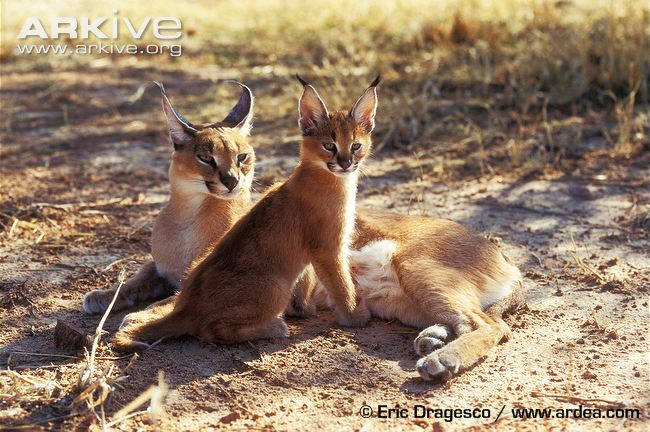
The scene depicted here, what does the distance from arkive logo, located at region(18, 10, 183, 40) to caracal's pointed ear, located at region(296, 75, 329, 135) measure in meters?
7.76

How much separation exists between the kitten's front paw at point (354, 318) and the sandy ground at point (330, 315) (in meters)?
0.07

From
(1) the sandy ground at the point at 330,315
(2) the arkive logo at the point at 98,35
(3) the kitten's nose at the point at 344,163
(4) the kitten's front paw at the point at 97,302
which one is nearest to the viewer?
(1) the sandy ground at the point at 330,315

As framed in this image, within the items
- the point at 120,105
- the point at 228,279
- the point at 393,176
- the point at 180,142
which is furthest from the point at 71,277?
the point at 120,105

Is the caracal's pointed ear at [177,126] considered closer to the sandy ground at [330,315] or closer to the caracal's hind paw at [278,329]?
the sandy ground at [330,315]

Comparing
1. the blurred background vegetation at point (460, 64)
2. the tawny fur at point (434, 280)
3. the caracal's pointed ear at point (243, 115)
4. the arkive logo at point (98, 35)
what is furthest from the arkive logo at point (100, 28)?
the tawny fur at point (434, 280)

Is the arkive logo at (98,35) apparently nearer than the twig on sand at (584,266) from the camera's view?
No

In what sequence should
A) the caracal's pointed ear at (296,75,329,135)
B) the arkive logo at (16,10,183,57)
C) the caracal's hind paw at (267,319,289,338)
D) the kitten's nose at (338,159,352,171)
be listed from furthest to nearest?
1. the arkive logo at (16,10,183,57)
2. the caracal's pointed ear at (296,75,329,135)
3. the kitten's nose at (338,159,352,171)
4. the caracal's hind paw at (267,319,289,338)

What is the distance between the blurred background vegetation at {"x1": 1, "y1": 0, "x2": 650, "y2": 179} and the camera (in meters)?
8.16

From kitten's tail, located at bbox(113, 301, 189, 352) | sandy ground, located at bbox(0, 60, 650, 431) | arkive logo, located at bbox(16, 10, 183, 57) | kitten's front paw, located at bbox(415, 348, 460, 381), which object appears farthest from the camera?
arkive logo, located at bbox(16, 10, 183, 57)

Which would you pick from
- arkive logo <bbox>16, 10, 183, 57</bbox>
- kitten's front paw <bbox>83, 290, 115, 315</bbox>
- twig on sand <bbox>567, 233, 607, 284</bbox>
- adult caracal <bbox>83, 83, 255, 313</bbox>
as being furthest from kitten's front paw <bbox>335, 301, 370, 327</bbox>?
arkive logo <bbox>16, 10, 183, 57</bbox>

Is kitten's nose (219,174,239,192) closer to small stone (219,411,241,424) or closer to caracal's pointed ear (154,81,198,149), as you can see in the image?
caracal's pointed ear (154,81,198,149)

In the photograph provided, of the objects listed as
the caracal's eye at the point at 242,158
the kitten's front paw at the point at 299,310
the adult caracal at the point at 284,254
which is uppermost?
the caracal's eye at the point at 242,158

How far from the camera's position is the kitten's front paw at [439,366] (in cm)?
412

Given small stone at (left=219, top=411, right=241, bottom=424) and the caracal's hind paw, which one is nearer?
small stone at (left=219, top=411, right=241, bottom=424)
